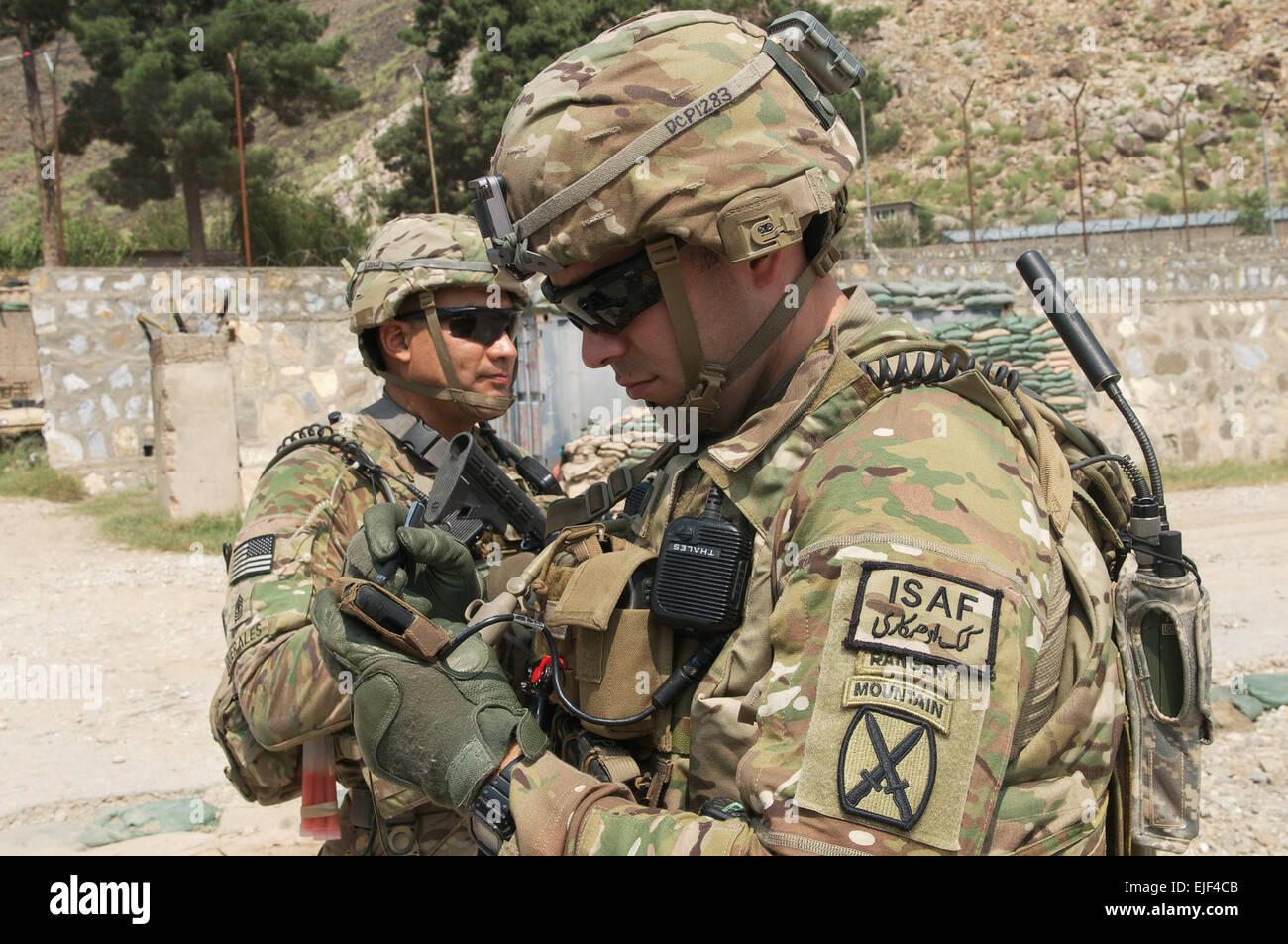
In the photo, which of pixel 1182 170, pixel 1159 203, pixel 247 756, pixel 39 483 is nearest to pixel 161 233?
pixel 39 483

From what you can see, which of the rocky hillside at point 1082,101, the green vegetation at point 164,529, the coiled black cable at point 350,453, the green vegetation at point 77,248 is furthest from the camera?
the rocky hillside at point 1082,101

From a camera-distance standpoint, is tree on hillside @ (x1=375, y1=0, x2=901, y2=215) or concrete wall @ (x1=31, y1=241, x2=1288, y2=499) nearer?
concrete wall @ (x1=31, y1=241, x2=1288, y2=499)

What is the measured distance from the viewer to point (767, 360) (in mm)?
1661

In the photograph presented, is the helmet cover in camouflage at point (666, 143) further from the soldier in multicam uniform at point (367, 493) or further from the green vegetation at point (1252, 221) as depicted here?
the green vegetation at point (1252, 221)

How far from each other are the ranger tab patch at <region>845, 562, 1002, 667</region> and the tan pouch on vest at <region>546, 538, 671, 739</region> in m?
0.41

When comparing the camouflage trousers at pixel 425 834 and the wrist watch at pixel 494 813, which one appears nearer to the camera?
the wrist watch at pixel 494 813

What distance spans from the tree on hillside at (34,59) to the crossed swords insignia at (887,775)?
45.3 ft

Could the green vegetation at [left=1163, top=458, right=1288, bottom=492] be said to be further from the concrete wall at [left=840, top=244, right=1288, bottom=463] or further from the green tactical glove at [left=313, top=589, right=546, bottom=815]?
the green tactical glove at [left=313, top=589, right=546, bottom=815]

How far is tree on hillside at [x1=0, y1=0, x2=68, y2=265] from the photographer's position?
516 inches

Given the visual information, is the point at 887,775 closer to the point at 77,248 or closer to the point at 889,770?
the point at 889,770

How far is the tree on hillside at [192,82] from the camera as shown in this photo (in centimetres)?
1598

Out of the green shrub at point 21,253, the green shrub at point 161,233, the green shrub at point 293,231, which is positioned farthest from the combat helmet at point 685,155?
the green shrub at point 161,233

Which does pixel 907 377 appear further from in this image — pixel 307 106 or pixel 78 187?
pixel 78 187

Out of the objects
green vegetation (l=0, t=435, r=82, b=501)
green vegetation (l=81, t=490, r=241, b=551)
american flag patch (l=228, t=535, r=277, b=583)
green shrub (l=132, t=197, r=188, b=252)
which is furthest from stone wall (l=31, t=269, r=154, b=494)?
green shrub (l=132, t=197, r=188, b=252)
